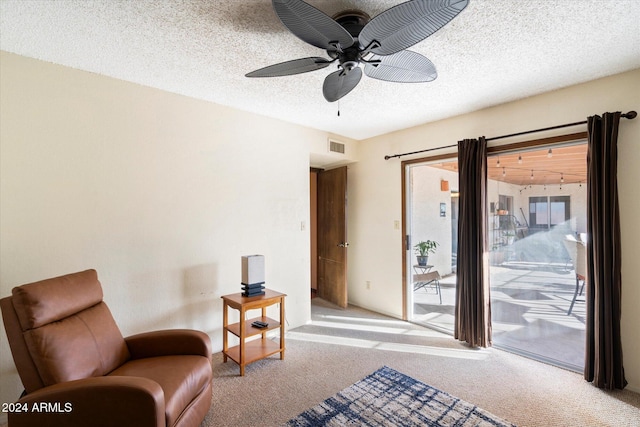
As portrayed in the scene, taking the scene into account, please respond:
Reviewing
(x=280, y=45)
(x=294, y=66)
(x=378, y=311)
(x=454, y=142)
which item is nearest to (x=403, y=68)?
(x=294, y=66)

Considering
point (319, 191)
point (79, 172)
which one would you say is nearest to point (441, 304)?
point (319, 191)

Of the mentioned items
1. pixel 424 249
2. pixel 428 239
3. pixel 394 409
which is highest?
pixel 428 239

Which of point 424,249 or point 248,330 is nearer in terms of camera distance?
point 248,330

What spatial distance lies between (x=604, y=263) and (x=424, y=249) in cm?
181

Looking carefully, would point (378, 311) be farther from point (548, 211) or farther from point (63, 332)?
point (63, 332)

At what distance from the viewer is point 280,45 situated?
6.51 ft

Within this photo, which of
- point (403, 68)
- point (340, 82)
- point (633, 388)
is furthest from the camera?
point (633, 388)

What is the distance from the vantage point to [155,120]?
8.63ft

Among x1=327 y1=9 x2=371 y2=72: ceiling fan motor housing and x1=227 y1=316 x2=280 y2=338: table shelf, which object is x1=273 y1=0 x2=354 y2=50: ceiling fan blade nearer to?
x1=327 y1=9 x2=371 y2=72: ceiling fan motor housing

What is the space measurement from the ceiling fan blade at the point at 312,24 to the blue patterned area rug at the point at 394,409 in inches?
90.1

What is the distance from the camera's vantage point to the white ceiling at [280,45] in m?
1.63

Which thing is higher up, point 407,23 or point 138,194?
point 407,23

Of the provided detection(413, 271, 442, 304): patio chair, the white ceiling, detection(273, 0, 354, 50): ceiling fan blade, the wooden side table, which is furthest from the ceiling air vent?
detection(273, 0, 354, 50): ceiling fan blade

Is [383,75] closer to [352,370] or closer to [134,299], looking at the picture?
[352,370]
